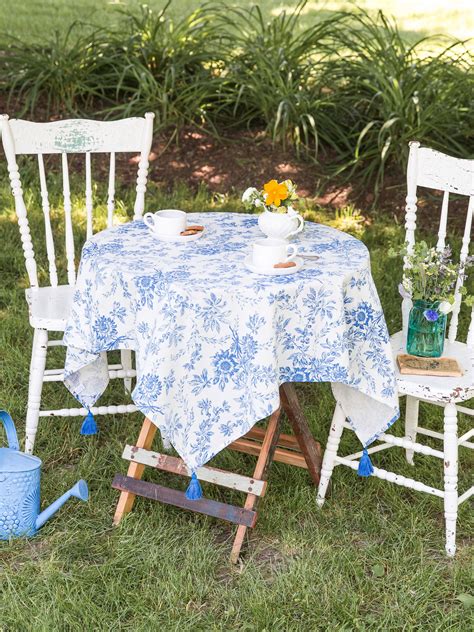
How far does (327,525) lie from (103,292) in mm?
1123

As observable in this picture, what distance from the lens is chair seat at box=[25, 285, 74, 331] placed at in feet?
11.3

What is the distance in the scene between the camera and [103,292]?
9.85ft

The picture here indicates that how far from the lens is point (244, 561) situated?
3.05 metres

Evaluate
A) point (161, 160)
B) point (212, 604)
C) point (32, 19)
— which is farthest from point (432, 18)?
point (212, 604)

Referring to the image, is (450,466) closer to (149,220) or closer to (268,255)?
(268,255)

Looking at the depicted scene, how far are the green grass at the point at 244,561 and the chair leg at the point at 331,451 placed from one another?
0.17 feet

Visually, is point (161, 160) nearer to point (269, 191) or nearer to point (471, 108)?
point (471, 108)

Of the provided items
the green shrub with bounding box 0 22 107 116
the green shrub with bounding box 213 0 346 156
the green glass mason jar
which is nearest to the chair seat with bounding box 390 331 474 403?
the green glass mason jar

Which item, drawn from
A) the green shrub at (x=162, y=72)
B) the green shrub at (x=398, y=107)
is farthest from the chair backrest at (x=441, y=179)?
the green shrub at (x=162, y=72)

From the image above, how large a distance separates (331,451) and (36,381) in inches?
45.3

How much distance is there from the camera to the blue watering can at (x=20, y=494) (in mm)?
3033

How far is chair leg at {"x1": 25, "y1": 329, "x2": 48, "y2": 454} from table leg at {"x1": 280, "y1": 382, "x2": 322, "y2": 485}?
94 centimetres

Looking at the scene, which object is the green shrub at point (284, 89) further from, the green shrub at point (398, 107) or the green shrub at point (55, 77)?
the green shrub at point (55, 77)

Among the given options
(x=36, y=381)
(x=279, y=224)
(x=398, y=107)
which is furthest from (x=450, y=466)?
(x=398, y=107)
